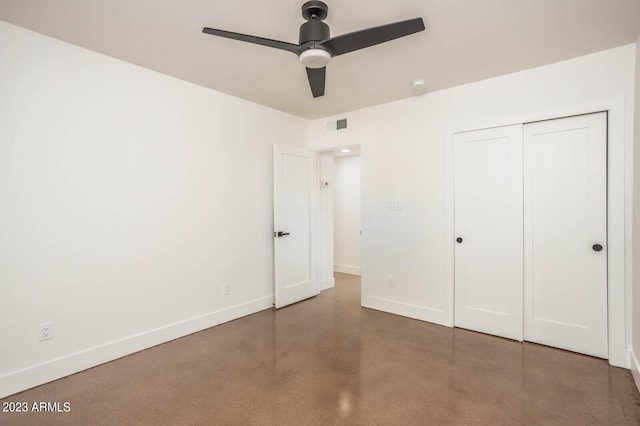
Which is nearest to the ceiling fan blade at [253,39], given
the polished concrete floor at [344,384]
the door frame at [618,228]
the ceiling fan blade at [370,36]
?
the ceiling fan blade at [370,36]

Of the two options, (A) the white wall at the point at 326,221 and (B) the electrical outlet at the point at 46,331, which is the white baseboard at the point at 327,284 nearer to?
(A) the white wall at the point at 326,221

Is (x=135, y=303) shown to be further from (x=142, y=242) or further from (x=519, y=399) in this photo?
(x=519, y=399)

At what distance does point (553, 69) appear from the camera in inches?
110

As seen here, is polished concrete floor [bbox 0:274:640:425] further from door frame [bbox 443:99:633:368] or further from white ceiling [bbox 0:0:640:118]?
white ceiling [bbox 0:0:640:118]

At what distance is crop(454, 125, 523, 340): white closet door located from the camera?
2.99 meters

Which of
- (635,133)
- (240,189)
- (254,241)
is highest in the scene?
(635,133)

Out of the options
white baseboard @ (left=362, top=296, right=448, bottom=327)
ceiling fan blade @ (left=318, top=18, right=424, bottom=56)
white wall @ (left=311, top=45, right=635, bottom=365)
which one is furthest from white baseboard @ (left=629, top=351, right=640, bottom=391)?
ceiling fan blade @ (left=318, top=18, right=424, bottom=56)

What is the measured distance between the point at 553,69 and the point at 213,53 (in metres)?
2.97

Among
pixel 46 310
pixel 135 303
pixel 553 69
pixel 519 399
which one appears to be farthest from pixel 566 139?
pixel 46 310

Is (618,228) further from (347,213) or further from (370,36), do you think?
(347,213)

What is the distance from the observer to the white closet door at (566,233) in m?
2.62

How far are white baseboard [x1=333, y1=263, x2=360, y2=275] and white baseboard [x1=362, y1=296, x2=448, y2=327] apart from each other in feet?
6.18

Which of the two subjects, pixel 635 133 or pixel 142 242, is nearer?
pixel 635 133

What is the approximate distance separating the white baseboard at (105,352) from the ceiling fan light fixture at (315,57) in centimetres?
270
